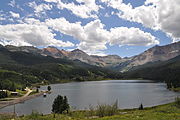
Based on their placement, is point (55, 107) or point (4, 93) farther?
point (4, 93)

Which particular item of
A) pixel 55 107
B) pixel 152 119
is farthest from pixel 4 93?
pixel 152 119

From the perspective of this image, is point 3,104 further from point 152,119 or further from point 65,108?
point 152,119

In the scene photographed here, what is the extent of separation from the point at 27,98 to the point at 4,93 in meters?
22.7

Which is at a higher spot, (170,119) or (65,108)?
(170,119)

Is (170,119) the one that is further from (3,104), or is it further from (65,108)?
(3,104)

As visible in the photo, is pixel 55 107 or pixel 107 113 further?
pixel 55 107

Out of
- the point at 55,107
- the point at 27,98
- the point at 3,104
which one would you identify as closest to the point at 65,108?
the point at 55,107

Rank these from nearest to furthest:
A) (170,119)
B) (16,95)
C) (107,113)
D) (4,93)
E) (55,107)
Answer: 1. (170,119)
2. (107,113)
3. (55,107)
4. (4,93)
5. (16,95)

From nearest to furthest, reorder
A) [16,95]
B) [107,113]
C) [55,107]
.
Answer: [107,113] → [55,107] → [16,95]

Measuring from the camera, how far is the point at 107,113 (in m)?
59.9

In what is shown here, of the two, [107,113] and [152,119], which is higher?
[152,119]

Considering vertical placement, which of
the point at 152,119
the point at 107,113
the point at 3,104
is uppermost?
the point at 152,119

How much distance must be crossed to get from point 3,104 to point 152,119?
6116 inches

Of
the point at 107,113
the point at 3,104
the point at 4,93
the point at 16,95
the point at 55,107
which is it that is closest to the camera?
the point at 107,113
